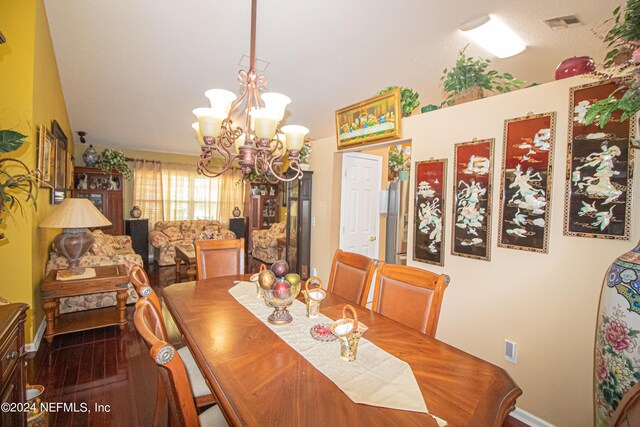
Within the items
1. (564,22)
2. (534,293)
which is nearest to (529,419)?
(534,293)

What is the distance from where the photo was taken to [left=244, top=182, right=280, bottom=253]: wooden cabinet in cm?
763

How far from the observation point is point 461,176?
7.23ft

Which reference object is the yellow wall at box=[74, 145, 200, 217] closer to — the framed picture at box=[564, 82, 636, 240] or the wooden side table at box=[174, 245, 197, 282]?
the wooden side table at box=[174, 245, 197, 282]

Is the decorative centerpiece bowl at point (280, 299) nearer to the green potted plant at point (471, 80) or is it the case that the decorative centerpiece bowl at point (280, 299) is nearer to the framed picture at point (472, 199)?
the framed picture at point (472, 199)

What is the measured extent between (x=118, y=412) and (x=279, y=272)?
1.38m

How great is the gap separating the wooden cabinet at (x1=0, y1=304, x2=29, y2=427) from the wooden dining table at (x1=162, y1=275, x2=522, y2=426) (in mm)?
603

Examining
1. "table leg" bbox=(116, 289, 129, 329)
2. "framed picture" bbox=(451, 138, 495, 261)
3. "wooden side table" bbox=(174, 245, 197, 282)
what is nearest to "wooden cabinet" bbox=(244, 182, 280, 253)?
"wooden side table" bbox=(174, 245, 197, 282)

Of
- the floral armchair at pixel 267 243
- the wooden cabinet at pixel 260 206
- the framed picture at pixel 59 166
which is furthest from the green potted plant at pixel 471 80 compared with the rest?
the wooden cabinet at pixel 260 206

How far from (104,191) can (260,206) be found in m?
3.35

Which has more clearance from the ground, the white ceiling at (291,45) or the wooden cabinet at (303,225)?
the white ceiling at (291,45)

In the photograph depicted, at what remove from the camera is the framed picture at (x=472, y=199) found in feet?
6.70

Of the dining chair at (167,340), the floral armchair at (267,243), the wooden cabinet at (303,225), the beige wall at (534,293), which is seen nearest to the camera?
the dining chair at (167,340)

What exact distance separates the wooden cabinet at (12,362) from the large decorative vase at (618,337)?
231cm

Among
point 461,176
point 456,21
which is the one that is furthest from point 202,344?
point 456,21
